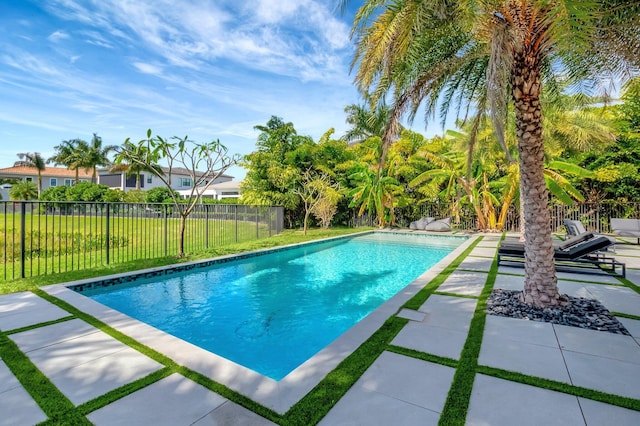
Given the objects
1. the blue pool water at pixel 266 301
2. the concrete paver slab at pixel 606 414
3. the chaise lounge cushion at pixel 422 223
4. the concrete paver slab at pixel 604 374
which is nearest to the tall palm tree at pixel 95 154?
the chaise lounge cushion at pixel 422 223

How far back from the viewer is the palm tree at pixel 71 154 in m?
47.7

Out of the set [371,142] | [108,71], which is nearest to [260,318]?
[108,71]

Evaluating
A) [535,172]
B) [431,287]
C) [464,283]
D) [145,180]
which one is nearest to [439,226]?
[464,283]

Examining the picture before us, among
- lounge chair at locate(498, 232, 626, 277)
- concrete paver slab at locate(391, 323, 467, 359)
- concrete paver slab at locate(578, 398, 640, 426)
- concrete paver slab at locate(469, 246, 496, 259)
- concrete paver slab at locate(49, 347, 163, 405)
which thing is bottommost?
concrete paver slab at locate(49, 347, 163, 405)

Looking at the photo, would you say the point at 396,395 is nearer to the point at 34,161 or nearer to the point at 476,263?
the point at 476,263

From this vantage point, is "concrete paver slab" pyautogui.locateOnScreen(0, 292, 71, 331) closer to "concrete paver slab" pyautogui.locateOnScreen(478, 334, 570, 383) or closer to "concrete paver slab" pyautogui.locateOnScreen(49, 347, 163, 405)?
"concrete paver slab" pyautogui.locateOnScreen(49, 347, 163, 405)

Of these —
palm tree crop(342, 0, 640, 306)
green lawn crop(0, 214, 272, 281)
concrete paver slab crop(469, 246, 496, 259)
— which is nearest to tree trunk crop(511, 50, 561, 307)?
palm tree crop(342, 0, 640, 306)

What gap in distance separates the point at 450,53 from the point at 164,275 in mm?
9172

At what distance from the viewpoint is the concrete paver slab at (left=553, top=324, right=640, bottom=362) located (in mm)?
3730

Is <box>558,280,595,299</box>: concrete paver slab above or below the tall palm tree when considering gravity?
below

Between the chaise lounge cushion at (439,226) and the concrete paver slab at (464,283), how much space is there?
12.5 m

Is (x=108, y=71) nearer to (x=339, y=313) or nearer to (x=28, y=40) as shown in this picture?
(x=28, y=40)

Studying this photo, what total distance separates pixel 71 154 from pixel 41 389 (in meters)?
59.0

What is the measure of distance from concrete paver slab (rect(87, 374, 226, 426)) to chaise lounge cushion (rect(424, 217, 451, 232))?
19.5 metres
